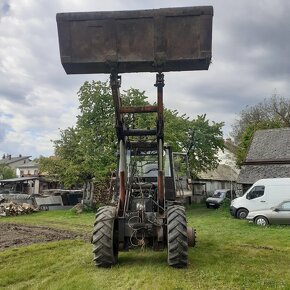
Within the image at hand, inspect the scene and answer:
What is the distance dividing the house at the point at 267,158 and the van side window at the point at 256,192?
665 centimetres

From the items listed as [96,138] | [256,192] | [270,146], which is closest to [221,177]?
[270,146]

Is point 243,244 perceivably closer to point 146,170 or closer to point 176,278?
point 146,170

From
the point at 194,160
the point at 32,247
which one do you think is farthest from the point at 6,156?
the point at 32,247

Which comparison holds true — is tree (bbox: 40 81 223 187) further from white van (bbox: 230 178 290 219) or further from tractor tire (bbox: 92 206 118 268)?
tractor tire (bbox: 92 206 118 268)

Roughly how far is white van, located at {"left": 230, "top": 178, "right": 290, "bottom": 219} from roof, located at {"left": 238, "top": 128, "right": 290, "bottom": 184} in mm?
6580

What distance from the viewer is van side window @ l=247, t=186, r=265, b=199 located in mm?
22266

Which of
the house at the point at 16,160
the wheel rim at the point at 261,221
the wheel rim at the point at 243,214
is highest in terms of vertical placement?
the house at the point at 16,160

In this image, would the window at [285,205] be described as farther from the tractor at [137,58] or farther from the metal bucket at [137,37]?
the metal bucket at [137,37]

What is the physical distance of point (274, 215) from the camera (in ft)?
64.5

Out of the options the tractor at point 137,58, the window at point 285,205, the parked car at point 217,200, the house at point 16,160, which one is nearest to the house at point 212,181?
the parked car at point 217,200

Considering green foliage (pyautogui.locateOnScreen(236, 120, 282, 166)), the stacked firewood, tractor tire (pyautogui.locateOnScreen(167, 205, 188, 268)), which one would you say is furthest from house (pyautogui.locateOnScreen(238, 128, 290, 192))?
tractor tire (pyautogui.locateOnScreen(167, 205, 188, 268))

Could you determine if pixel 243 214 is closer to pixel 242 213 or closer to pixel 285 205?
pixel 242 213

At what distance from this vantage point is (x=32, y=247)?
11.8 metres

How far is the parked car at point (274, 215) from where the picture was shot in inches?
768
